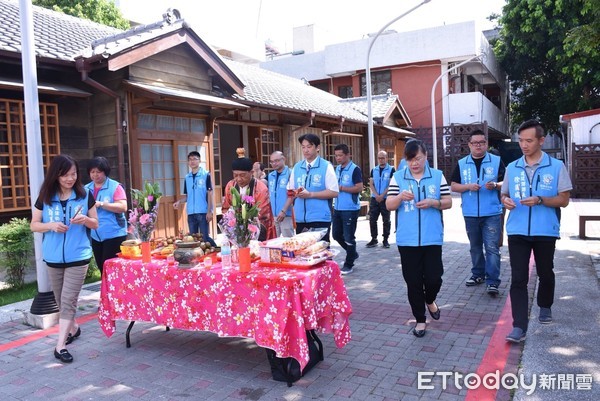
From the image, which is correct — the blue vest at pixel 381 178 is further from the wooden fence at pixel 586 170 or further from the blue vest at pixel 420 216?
the wooden fence at pixel 586 170

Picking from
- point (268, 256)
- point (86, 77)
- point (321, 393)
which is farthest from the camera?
point (86, 77)

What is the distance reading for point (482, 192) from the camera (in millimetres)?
5840

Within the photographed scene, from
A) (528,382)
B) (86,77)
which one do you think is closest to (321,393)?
(528,382)

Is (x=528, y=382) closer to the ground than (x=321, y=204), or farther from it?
closer to the ground

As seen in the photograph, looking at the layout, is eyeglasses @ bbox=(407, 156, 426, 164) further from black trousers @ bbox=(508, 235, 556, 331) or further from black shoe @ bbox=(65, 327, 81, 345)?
black shoe @ bbox=(65, 327, 81, 345)

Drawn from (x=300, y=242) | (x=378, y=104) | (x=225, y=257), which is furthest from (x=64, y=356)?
(x=378, y=104)

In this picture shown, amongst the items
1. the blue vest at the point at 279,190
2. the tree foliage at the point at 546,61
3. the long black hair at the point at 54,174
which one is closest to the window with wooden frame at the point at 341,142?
the tree foliage at the point at 546,61

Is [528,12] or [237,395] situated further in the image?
[528,12]

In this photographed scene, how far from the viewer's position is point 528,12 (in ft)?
76.0

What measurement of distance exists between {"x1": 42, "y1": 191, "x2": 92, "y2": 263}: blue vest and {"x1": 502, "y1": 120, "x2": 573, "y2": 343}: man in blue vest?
4.00 meters

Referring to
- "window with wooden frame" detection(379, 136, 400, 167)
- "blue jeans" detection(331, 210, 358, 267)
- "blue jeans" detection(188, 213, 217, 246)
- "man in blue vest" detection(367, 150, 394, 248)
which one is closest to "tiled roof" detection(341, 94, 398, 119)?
"window with wooden frame" detection(379, 136, 400, 167)

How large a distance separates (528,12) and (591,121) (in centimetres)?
765

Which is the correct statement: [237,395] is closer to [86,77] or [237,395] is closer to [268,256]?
[268,256]

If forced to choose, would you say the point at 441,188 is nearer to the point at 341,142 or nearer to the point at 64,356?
the point at 64,356
